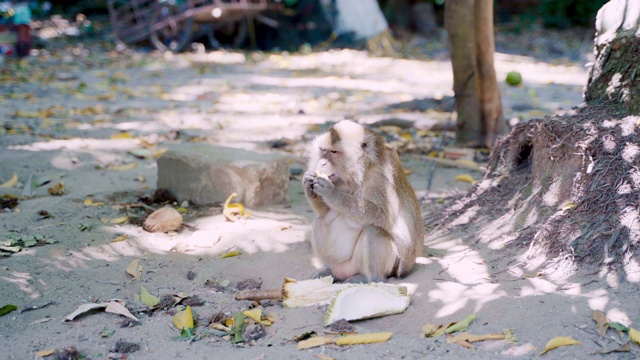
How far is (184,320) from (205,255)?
114cm

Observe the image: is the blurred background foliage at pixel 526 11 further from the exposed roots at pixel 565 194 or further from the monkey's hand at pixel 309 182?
the monkey's hand at pixel 309 182

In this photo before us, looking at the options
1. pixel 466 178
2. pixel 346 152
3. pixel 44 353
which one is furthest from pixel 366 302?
pixel 466 178

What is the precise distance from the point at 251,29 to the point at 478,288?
Result: 43.4 ft

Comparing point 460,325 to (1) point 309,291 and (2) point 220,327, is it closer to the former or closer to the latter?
(1) point 309,291

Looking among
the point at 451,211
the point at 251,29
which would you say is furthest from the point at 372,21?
the point at 451,211

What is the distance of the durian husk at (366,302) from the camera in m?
3.98

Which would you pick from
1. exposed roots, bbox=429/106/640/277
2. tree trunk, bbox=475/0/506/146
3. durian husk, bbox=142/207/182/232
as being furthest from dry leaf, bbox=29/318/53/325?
tree trunk, bbox=475/0/506/146

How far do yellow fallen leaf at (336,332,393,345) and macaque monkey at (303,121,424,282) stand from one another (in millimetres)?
854

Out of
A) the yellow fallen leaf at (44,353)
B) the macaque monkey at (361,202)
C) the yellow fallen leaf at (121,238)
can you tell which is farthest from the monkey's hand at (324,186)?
the yellow fallen leaf at (44,353)

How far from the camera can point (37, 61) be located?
1348 cm

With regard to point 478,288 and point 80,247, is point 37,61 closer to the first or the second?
point 80,247

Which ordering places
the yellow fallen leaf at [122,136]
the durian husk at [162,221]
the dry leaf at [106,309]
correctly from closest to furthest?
the dry leaf at [106,309] → the durian husk at [162,221] → the yellow fallen leaf at [122,136]

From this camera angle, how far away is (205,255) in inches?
202

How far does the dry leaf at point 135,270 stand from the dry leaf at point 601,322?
9.22 ft
